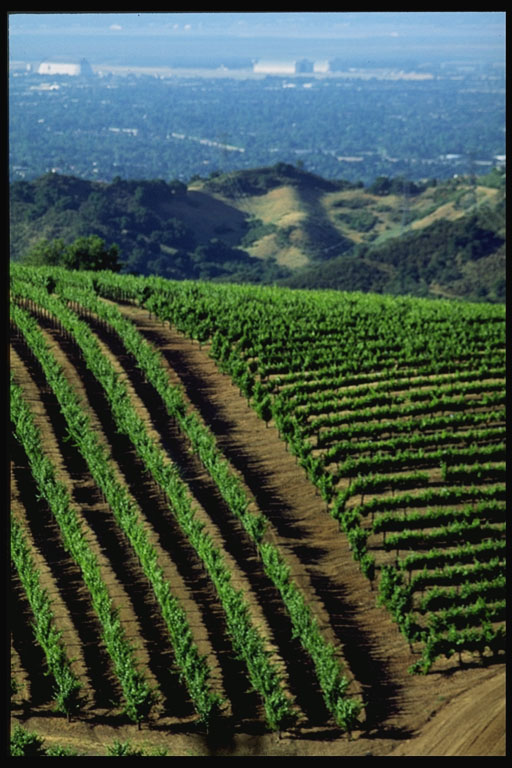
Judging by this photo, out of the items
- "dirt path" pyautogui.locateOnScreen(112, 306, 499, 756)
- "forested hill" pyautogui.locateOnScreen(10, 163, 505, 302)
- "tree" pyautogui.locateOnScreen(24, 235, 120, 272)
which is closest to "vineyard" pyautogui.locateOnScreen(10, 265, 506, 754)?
"dirt path" pyautogui.locateOnScreen(112, 306, 499, 756)

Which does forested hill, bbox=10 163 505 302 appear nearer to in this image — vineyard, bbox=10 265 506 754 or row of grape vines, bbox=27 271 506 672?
row of grape vines, bbox=27 271 506 672

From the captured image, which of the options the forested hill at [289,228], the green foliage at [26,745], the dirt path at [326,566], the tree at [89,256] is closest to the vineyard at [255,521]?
the dirt path at [326,566]

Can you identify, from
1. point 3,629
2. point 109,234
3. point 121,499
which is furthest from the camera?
point 109,234

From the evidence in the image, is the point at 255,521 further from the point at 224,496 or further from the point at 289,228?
the point at 289,228

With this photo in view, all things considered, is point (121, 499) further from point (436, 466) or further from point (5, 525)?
point (5, 525)

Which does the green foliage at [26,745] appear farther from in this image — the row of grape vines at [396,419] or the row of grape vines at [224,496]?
the row of grape vines at [396,419]

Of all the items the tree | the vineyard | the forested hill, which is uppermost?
the forested hill
